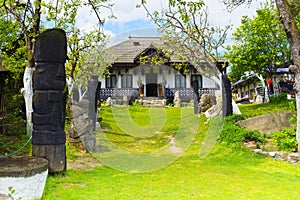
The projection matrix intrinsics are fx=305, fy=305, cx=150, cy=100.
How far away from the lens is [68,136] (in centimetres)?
1004

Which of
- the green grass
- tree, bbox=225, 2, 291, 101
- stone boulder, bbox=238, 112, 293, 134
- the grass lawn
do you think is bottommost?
the grass lawn

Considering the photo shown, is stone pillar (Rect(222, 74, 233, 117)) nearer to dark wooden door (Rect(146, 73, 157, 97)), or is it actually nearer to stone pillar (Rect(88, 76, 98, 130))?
stone pillar (Rect(88, 76, 98, 130))

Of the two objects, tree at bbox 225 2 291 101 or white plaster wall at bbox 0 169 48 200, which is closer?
white plaster wall at bbox 0 169 48 200

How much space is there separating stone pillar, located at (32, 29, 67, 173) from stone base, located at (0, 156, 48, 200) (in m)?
0.81

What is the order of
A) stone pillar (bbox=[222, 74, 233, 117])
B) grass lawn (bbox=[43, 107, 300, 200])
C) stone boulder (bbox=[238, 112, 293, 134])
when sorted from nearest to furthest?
1. grass lawn (bbox=[43, 107, 300, 200])
2. stone boulder (bbox=[238, 112, 293, 134])
3. stone pillar (bbox=[222, 74, 233, 117])

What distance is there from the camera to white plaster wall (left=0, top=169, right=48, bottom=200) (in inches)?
188

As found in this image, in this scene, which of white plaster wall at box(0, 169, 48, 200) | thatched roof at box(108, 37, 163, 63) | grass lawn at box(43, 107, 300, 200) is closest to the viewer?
white plaster wall at box(0, 169, 48, 200)

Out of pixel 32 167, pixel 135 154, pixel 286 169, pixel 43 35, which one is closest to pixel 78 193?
pixel 32 167

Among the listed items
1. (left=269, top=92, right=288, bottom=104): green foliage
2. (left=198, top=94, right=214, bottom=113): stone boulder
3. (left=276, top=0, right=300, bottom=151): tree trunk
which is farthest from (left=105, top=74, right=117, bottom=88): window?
(left=276, top=0, right=300, bottom=151): tree trunk

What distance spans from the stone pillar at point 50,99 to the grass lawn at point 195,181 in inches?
24.3

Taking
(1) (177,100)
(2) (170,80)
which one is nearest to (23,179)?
(1) (177,100)

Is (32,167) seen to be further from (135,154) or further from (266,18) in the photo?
(266,18)

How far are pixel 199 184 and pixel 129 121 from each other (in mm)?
11566

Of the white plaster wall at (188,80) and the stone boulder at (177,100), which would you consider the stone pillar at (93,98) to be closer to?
the stone boulder at (177,100)
